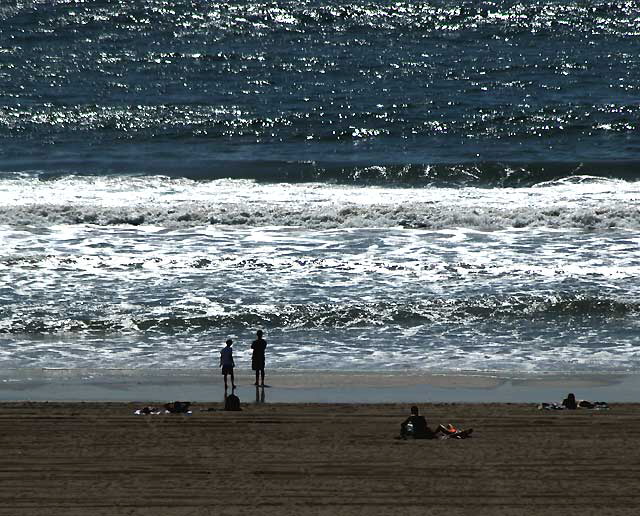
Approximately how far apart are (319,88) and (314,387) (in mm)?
23084

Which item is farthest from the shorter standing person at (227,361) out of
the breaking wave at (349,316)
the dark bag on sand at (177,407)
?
the breaking wave at (349,316)

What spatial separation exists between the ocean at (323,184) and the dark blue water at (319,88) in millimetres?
117

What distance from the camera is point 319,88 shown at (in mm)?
37625

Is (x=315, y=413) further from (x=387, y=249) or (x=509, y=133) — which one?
(x=509, y=133)

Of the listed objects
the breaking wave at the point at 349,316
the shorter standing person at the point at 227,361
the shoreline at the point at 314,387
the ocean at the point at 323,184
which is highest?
the ocean at the point at 323,184

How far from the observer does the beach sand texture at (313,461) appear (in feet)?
36.3

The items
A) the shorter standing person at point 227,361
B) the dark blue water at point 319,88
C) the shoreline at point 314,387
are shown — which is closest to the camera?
the shorter standing person at point 227,361

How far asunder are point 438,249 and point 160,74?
756 inches

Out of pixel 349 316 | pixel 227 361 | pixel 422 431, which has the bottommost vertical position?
pixel 422 431

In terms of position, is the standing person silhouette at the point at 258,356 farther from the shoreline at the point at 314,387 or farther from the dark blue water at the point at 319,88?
the dark blue water at the point at 319,88

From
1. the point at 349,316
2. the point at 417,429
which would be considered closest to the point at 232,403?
the point at 417,429

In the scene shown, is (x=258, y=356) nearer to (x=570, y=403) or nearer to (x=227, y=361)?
(x=227, y=361)

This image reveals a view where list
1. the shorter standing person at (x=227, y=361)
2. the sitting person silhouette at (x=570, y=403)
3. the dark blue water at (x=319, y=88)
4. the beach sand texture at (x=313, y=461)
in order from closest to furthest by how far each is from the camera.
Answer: the beach sand texture at (x=313, y=461) < the sitting person silhouette at (x=570, y=403) < the shorter standing person at (x=227, y=361) < the dark blue water at (x=319, y=88)

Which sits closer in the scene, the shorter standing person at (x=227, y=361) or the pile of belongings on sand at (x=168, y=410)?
the pile of belongings on sand at (x=168, y=410)
